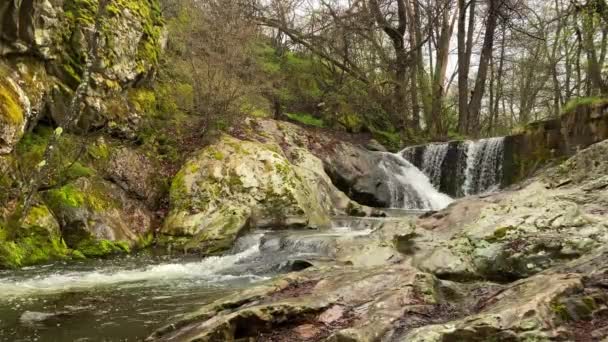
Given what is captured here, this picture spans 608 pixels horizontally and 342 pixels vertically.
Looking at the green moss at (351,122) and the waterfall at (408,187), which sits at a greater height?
the green moss at (351,122)

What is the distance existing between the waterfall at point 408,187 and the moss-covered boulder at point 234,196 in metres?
3.49

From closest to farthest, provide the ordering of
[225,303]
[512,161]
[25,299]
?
[225,303]
[25,299]
[512,161]

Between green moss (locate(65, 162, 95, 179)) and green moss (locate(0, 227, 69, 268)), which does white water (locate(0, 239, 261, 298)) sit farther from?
green moss (locate(65, 162, 95, 179))

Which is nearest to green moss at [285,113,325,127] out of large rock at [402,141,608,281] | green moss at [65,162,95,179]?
green moss at [65,162,95,179]

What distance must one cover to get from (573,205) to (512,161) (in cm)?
889

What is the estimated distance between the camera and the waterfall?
47.1 feet

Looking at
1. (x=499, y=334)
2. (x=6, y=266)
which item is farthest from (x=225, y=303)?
(x=6, y=266)

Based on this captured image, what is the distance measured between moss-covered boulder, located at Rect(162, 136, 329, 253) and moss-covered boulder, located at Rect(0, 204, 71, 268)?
84.8 inches

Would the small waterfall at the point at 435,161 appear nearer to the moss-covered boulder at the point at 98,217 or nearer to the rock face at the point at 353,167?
the rock face at the point at 353,167

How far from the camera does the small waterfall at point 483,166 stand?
46.6ft

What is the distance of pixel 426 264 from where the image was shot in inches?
201

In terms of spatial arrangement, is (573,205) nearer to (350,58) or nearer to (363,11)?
(363,11)

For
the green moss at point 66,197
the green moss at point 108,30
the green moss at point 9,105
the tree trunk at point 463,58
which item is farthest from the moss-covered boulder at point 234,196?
the tree trunk at point 463,58

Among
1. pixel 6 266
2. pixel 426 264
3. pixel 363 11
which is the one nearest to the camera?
pixel 426 264
